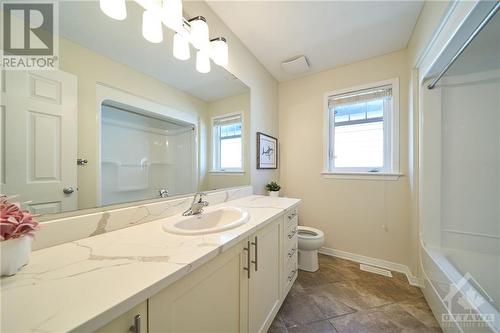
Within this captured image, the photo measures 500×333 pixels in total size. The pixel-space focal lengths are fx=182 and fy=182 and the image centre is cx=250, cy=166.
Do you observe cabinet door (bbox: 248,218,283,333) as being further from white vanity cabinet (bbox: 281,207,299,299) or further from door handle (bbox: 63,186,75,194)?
door handle (bbox: 63,186,75,194)

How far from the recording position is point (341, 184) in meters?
2.13

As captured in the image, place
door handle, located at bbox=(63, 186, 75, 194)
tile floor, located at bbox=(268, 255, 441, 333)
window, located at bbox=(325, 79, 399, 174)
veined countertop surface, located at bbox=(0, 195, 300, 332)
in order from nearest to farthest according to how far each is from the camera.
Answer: veined countertop surface, located at bbox=(0, 195, 300, 332) < door handle, located at bbox=(63, 186, 75, 194) < tile floor, located at bbox=(268, 255, 441, 333) < window, located at bbox=(325, 79, 399, 174)

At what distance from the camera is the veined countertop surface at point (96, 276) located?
359mm

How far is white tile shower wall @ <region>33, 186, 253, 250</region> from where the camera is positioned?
Answer: 672 millimetres

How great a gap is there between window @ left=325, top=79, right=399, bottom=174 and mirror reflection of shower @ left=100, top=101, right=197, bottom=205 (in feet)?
5.66

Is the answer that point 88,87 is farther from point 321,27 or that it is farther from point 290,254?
point 321,27

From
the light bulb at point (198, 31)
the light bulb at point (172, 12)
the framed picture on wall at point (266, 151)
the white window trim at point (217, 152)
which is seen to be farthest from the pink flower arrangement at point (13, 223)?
the framed picture on wall at point (266, 151)

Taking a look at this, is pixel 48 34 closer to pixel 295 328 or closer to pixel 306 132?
pixel 295 328

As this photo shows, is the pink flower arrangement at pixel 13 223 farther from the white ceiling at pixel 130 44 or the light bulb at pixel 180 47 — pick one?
the light bulb at pixel 180 47

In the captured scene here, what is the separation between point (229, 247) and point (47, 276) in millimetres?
533

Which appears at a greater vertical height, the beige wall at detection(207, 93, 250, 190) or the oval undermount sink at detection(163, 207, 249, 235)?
the beige wall at detection(207, 93, 250, 190)

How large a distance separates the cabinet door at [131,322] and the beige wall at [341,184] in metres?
2.12

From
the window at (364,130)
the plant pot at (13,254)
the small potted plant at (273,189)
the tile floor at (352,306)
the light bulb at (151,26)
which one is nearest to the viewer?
the plant pot at (13,254)

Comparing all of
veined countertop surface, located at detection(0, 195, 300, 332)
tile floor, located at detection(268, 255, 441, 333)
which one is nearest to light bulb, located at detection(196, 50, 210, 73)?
veined countertop surface, located at detection(0, 195, 300, 332)
